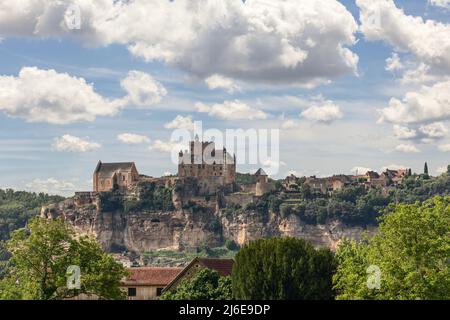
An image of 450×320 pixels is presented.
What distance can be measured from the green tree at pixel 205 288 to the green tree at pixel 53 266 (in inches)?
281

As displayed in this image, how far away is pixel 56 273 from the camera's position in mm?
41625

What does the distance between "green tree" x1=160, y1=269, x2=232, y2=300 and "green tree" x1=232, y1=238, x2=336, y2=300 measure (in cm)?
131

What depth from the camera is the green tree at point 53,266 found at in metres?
41.3

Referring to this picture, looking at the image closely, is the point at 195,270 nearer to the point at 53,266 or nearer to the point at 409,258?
the point at 53,266

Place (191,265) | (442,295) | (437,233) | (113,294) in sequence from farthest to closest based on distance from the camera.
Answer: (191,265), (113,294), (437,233), (442,295)

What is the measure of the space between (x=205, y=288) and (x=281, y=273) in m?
4.25

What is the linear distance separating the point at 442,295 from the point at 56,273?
667 inches

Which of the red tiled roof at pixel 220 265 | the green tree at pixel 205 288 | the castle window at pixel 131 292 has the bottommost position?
the castle window at pixel 131 292

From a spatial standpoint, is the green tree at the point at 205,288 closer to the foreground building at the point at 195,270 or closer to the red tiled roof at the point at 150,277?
the foreground building at the point at 195,270

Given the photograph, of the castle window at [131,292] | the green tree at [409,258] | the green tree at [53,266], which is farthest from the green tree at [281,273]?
the castle window at [131,292]

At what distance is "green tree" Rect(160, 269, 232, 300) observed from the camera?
48844 mm
